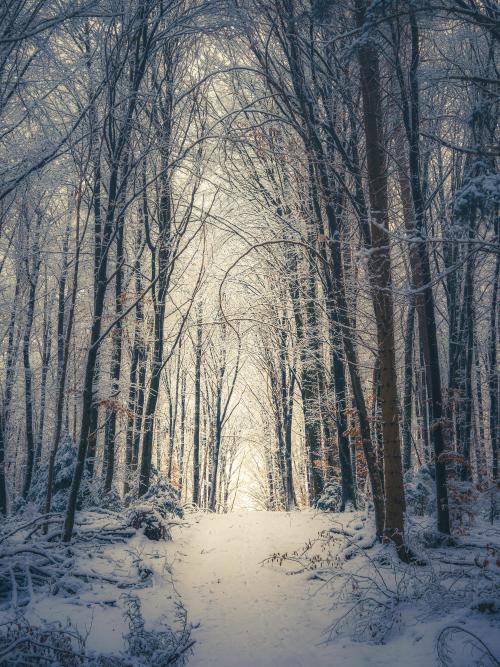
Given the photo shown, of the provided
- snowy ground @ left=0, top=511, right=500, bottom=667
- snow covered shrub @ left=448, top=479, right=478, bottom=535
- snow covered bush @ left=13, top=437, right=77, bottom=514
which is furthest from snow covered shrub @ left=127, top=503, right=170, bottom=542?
snow covered shrub @ left=448, top=479, right=478, bottom=535

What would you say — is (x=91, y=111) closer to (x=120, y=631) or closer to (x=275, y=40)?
(x=275, y=40)

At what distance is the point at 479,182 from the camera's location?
3600 mm

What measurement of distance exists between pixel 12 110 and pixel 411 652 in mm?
10069

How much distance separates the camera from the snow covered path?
4.00 meters

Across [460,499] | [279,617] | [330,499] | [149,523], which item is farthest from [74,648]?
[330,499]

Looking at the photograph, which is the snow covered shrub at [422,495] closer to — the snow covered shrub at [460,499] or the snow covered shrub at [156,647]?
the snow covered shrub at [460,499]

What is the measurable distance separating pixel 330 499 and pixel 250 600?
573cm

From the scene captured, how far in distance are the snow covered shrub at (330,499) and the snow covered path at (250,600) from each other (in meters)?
1.18

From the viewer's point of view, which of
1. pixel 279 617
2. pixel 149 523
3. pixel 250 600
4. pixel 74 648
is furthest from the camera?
pixel 149 523

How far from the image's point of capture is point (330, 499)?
10.7 meters

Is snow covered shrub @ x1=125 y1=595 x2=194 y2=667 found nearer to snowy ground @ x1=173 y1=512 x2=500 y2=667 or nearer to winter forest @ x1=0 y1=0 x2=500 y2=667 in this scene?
winter forest @ x1=0 y1=0 x2=500 y2=667

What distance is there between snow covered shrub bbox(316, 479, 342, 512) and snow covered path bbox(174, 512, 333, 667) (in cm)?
118

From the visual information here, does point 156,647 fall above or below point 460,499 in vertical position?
below

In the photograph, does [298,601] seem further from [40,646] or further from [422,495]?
[422,495]
